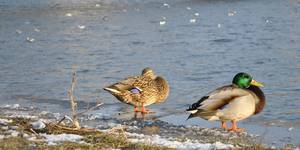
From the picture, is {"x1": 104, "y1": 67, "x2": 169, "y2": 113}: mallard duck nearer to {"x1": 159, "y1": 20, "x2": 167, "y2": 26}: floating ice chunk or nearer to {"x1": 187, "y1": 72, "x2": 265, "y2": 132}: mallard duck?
{"x1": 187, "y1": 72, "x2": 265, "y2": 132}: mallard duck

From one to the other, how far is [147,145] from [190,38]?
868 centimetres

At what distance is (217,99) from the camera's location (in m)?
6.82

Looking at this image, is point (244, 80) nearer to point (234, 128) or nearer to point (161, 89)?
point (234, 128)

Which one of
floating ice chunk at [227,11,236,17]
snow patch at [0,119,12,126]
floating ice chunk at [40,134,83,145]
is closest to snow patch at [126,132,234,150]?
floating ice chunk at [40,134,83,145]

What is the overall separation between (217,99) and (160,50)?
573 cm

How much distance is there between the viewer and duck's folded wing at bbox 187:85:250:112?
6777mm

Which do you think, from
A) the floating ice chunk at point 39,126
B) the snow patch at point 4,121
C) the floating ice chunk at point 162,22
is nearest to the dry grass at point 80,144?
the floating ice chunk at point 39,126

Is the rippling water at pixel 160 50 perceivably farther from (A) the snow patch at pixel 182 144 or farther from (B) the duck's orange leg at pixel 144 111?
(A) the snow patch at pixel 182 144

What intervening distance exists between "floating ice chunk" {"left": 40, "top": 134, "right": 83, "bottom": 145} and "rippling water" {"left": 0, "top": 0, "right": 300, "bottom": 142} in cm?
255

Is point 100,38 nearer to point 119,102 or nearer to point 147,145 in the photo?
point 119,102

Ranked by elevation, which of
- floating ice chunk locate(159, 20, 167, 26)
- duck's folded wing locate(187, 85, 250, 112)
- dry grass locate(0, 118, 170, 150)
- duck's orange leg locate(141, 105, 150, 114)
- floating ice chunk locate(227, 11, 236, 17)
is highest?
floating ice chunk locate(227, 11, 236, 17)

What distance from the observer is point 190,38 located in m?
13.6

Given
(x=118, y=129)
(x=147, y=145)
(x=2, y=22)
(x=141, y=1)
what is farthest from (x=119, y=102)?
(x=141, y=1)

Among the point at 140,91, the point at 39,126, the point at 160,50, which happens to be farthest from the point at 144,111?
the point at 160,50
